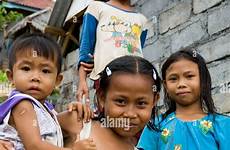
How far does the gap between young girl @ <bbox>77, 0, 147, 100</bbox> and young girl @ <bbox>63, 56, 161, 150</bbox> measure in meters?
0.85

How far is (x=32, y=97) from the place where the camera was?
1.81 meters

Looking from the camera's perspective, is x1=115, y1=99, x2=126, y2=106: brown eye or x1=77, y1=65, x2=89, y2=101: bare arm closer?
x1=115, y1=99, x2=126, y2=106: brown eye

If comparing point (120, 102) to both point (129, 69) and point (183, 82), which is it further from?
point (183, 82)

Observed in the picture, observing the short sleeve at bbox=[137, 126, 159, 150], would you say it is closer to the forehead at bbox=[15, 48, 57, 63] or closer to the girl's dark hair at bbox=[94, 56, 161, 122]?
the girl's dark hair at bbox=[94, 56, 161, 122]

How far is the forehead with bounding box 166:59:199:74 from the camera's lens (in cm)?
246

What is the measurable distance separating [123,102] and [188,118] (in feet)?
2.39

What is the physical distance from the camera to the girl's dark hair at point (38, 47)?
1.90 m

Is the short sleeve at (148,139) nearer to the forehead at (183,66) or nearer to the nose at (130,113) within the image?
the forehead at (183,66)

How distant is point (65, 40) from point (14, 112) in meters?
5.32

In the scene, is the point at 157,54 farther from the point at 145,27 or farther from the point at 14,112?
the point at 14,112

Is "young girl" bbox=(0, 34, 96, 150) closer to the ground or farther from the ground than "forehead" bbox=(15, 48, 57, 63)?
closer to the ground

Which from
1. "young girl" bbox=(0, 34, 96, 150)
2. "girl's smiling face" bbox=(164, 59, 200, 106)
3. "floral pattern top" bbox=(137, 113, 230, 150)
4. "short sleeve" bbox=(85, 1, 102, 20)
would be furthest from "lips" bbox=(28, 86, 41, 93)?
"short sleeve" bbox=(85, 1, 102, 20)

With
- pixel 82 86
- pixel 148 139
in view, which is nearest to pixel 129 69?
pixel 148 139

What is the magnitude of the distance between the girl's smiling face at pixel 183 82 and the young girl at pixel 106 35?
16.5 inches
